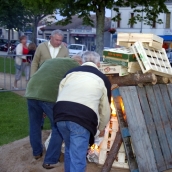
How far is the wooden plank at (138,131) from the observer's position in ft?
16.4

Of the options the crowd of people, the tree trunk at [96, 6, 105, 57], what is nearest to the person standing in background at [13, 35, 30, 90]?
the tree trunk at [96, 6, 105, 57]

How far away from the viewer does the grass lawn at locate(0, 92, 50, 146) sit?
7.01 m

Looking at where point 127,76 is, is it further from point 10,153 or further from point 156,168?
point 10,153

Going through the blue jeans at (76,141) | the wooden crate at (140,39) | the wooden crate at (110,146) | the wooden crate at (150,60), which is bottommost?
the wooden crate at (110,146)

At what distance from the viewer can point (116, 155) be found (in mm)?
5242

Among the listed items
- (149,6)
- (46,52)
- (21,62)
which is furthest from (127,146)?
(149,6)

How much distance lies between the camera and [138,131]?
16.8 feet

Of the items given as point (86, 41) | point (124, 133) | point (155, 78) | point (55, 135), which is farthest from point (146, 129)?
point (86, 41)

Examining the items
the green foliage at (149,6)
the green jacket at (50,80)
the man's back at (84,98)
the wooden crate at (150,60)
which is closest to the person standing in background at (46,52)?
the green jacket at (50,80)

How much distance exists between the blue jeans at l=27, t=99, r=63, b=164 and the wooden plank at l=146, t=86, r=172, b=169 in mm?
1359

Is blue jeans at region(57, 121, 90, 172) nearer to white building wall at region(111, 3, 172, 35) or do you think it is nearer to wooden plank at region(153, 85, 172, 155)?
wooden plank at region(153, 85, 172, 155)

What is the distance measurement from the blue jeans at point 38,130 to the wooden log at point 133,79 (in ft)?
3.71

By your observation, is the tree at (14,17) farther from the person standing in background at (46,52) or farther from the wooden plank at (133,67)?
the wooden plank at (133,67)

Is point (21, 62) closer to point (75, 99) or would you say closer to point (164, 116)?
point (164, 116)
